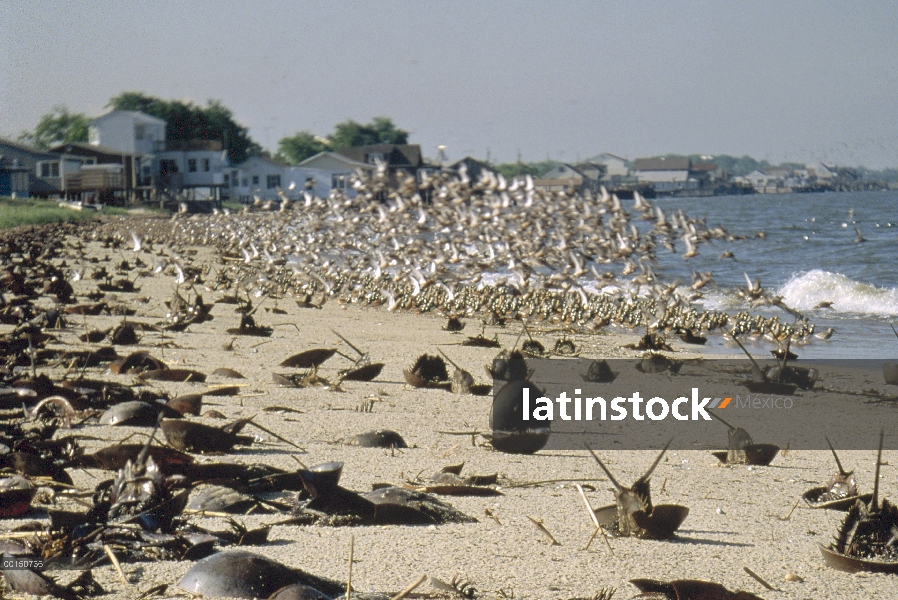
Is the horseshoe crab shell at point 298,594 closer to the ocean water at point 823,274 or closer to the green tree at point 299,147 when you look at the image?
the ocean water at point 823,274

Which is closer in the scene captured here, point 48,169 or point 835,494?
point 835,494

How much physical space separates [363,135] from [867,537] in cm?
11056

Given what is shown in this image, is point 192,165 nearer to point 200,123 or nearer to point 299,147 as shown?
point 200,123

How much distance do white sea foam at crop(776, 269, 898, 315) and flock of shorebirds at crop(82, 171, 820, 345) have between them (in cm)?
181

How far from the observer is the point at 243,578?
2.58 meters

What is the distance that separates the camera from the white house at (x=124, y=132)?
80.1 meters

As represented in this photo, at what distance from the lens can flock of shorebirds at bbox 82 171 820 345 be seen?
15.5m

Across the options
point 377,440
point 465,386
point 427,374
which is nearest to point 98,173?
point 427,374

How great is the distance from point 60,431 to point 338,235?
21624mm

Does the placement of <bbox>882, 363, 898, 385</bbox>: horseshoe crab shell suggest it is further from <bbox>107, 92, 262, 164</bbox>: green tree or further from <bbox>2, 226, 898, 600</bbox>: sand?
<bbox>107, 92, 262, 164</bbox>: green tree

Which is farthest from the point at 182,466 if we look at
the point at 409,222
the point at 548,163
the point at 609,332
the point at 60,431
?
the point at 548,163

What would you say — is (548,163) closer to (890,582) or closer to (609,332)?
(609,332)

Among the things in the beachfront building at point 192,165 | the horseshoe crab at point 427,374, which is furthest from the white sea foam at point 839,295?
the beachfront building at point 192,165

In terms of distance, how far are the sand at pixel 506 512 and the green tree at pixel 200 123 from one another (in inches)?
A: 3557
